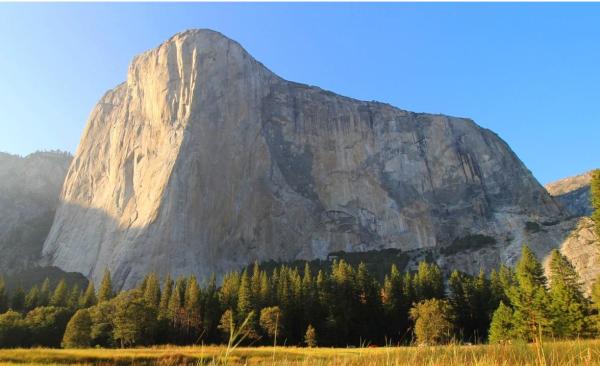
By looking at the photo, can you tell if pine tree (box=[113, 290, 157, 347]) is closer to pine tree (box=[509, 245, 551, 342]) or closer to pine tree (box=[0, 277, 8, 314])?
pine tree (box=[0, 277, 8, 314])

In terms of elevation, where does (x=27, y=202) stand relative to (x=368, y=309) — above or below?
above

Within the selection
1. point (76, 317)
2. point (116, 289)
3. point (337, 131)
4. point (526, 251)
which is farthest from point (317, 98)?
point (76, 317)

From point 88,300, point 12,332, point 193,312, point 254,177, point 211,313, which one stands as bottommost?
point 12,332

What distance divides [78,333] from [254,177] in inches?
3288

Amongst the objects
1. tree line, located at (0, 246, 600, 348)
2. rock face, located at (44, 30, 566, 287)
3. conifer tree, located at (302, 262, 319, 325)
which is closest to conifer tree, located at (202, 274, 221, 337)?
tree line, located at (0, 246, 600, 348)

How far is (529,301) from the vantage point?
34.8 meters

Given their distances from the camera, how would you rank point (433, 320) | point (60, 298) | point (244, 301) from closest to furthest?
1. point (433, 320)
2. point (244, 301)
3. point (60, 298)

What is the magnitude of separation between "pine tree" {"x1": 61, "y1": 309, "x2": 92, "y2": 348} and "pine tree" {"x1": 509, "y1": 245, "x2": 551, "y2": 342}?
4570 centimetres

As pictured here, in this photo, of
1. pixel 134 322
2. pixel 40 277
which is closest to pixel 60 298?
pixel 134 322

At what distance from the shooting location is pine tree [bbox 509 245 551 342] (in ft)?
117

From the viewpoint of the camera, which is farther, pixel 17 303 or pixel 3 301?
pixel 17 303

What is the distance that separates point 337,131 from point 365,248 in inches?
1653

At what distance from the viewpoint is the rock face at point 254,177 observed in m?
115

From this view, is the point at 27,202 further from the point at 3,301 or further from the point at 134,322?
the point at 134,322
